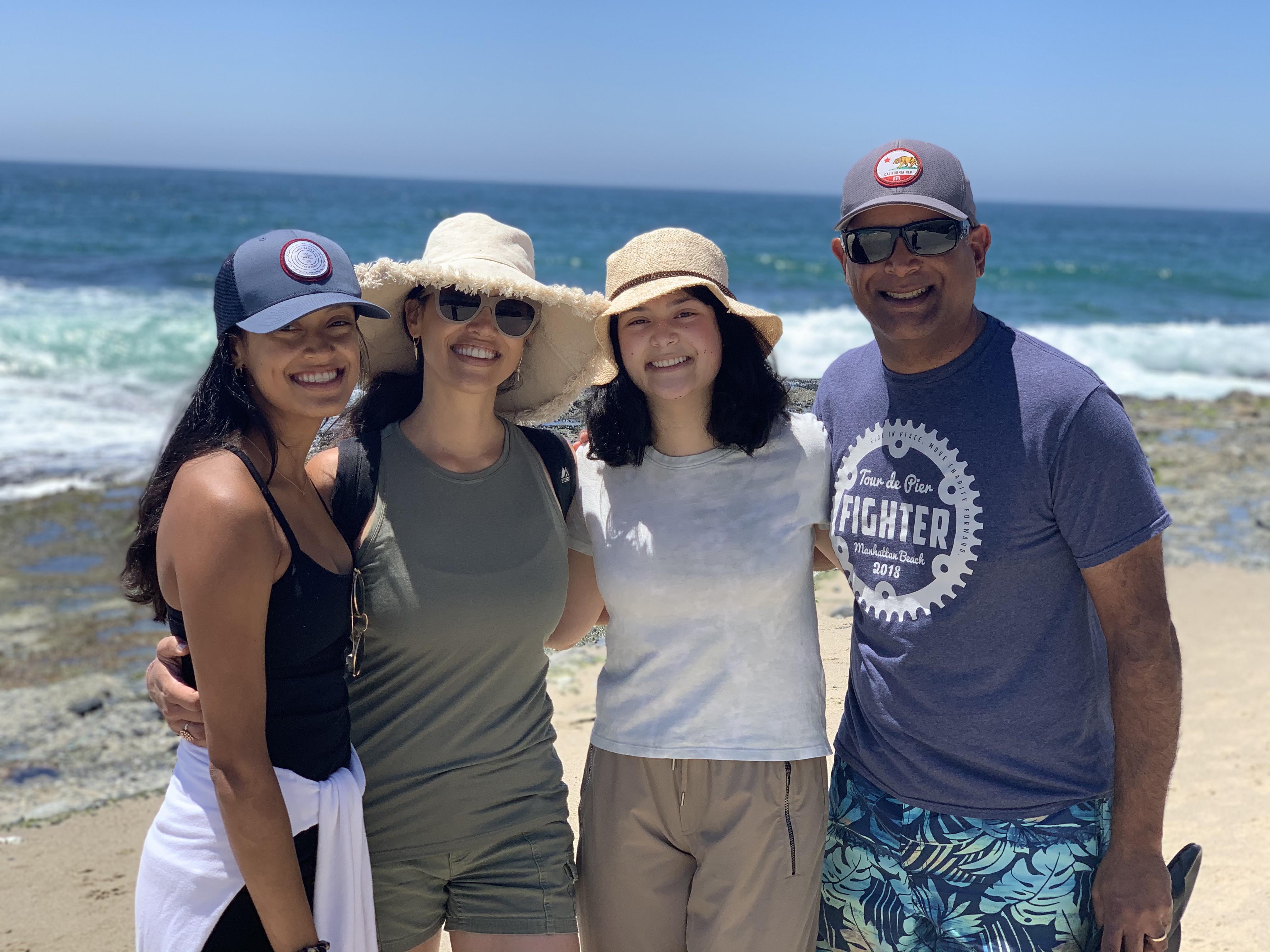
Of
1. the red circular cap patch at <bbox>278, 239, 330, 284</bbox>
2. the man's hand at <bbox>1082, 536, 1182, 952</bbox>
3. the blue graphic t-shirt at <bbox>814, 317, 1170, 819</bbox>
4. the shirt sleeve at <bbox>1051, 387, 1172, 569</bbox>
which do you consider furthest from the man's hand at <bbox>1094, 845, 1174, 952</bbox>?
the red circular cap patch at <bbox>278, 239, 330, 284</bbox>

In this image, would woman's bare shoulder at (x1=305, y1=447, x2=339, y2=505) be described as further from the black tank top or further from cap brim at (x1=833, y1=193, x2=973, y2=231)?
cap brim at (x1=833, y1=193, x2=973, y2=231)

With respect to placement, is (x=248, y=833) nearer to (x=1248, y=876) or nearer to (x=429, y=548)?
(x=429, y=548)

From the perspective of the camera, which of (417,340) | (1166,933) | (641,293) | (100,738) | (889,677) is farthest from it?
(100,738)

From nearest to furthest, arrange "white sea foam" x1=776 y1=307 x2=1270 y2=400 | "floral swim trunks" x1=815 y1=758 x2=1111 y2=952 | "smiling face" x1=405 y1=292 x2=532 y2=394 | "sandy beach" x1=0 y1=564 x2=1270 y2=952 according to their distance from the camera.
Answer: "floral swim trunks" x1=815 y1=758 x2=1111 y2=952
"smiling face" x1=405 y1=292 x2=532 y2=394
"sandy beach" x1=0 y1=564 x2=1270 y2=952
"white sea foam" x1=776 y1=307 x2=1270 y2=400

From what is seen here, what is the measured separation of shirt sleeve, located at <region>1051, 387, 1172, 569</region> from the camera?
2.07 metres

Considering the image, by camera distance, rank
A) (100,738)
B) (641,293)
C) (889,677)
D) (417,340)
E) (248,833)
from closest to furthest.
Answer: (248,833), (889,677), (641,293), (417,340), (100,738)

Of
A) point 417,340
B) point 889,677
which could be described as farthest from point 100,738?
point 889,677

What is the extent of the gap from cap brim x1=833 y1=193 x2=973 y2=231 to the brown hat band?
1.22 ft

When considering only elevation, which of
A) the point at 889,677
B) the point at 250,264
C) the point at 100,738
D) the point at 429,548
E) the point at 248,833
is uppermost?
the point at 250,264

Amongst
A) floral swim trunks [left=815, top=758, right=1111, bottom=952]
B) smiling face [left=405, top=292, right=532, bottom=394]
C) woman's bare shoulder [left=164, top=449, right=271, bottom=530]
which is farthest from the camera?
smiling face [left=405, top=292, right=532, bottom=394]

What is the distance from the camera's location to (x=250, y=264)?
210 centimetres

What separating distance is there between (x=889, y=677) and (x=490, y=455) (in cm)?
104

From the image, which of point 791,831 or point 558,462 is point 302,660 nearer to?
point 558,462

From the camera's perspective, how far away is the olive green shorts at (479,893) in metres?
2.39
